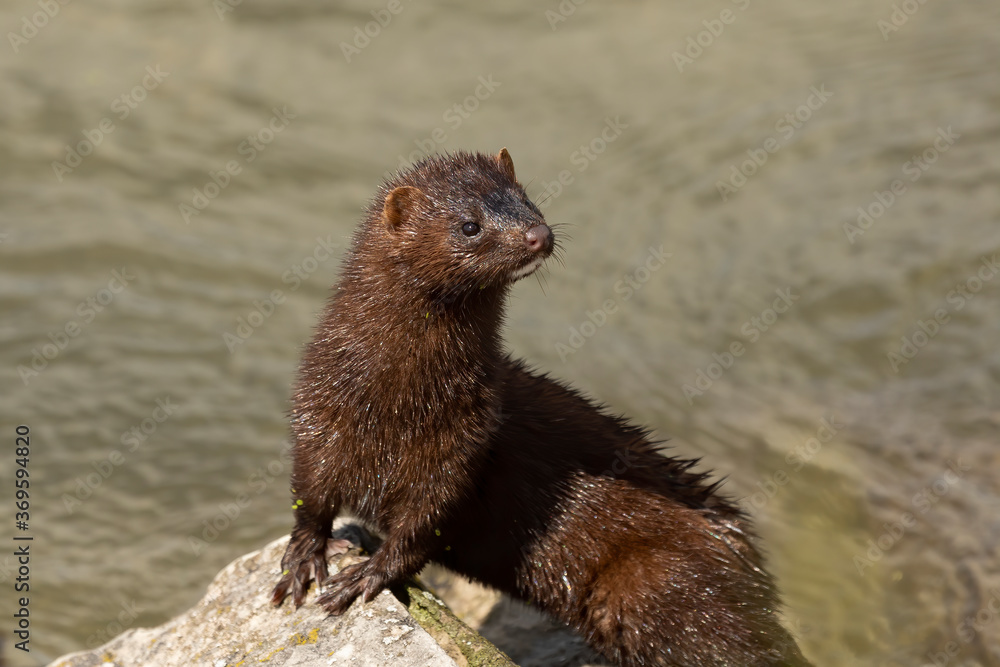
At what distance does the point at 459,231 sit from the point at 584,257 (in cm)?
640

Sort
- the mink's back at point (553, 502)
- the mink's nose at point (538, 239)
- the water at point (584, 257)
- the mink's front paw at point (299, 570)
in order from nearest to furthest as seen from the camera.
→ the mink's nose at point (538, 239)
the mink's front paw at point (299, 570)
the mink's back at point (553, 502)
the water at point (584, 257)

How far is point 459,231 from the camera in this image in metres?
4.95

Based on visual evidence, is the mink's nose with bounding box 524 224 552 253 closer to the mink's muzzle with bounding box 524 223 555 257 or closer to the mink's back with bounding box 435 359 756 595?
the mink's muzzle with bounding box 524 223 555 257

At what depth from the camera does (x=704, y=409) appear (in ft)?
31.8

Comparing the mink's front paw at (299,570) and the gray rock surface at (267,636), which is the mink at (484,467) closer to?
the mink's front paw at (299,570)

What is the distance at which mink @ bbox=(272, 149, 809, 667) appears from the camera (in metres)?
5.09

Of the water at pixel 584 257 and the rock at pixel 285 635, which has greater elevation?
the rock at pixel 285 635

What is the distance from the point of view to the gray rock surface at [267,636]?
510cm

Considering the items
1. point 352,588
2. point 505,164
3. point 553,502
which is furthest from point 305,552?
point 505,164

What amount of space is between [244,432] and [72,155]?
15.3 feet

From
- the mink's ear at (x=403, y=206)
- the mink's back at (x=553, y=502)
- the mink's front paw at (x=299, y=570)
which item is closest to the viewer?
the mink's ear at (x=403, y=206)

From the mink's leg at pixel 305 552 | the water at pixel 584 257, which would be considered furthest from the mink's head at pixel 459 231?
the water at pixel 584 257

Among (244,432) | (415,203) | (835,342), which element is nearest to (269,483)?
(244,432)

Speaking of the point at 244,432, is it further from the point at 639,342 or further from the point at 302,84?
the point at 302,84
